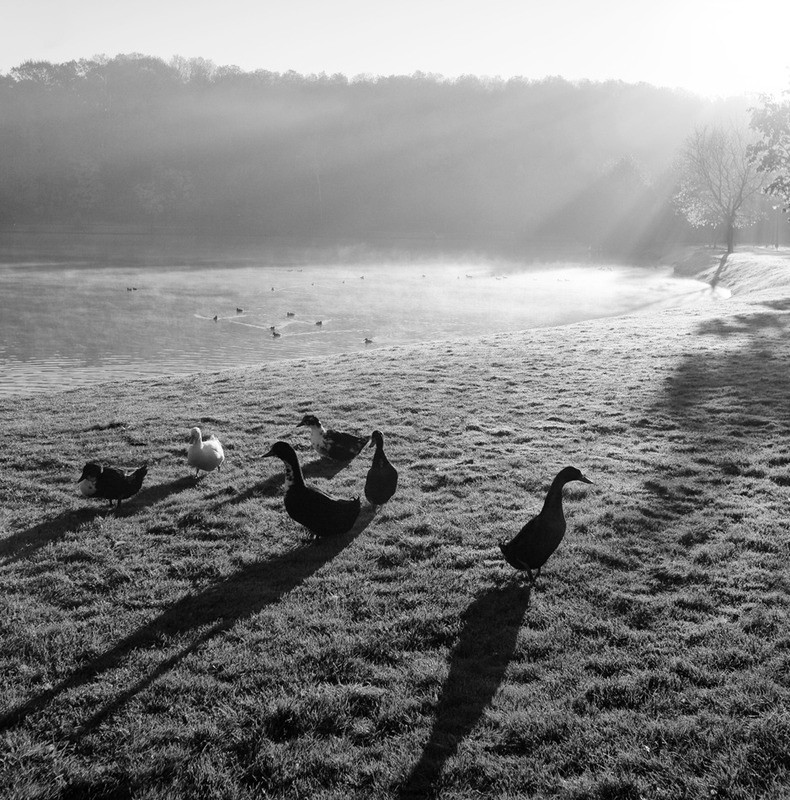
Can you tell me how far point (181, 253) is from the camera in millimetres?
71812

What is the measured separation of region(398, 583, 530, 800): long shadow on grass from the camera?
4.63 m

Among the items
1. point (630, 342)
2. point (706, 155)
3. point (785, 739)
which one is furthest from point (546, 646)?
point (706, 155)

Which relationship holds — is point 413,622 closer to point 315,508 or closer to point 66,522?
point 315,508

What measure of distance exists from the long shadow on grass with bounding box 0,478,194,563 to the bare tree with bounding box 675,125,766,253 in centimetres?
5715

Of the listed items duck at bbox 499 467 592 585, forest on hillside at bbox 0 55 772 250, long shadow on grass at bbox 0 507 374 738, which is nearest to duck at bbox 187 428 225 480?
long shadow on grass at bbox 0 507 374 738

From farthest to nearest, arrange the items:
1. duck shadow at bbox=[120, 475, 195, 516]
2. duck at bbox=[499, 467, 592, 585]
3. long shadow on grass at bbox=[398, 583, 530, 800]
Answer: duck shadow at bbox=[120, 475, 195, 516]
duck at bbox=[499, 467, 592, 585]
long shadow on grass at bbox=[398, 583, 530, 800]

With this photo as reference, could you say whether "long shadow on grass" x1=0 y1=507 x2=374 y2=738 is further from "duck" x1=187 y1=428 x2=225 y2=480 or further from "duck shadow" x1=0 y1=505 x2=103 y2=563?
"duck" x1=187 y1=428 x2=225 y2=480

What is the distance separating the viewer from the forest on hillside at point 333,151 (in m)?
121

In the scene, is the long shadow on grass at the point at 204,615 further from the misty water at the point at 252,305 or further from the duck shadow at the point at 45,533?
the misty water at the point at 252,305

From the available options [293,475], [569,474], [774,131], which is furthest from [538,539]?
[774,131]

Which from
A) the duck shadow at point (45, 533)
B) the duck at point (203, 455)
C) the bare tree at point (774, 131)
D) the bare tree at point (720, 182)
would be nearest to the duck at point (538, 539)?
the duck at point (203, 455)

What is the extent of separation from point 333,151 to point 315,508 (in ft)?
509

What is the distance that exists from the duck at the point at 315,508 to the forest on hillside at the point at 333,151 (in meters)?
95.8

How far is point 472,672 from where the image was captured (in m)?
5.61
